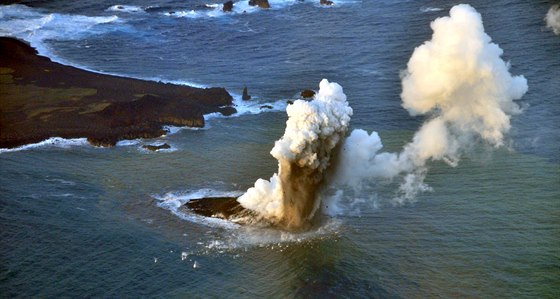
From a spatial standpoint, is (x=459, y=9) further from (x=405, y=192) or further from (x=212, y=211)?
(x=212, y=211)

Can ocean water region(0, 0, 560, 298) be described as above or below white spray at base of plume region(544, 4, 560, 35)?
below

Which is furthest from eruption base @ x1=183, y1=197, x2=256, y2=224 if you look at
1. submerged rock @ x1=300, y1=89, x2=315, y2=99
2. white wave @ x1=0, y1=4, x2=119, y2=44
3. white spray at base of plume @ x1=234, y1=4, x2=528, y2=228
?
white wave @ x1=0, y1=4, x2=119, y2=44

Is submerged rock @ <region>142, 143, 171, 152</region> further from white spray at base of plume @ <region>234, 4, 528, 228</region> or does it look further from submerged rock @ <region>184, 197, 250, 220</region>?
white spray at base of plume @ <region>234, 4, 528, 228</region>

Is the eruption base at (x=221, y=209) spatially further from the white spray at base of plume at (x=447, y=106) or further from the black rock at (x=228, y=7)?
the black rock at (x=228, y=7)

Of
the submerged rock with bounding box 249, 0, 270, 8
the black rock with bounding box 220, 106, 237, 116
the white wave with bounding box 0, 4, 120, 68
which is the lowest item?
the black rock with bounding box 220, 106, 237, 116

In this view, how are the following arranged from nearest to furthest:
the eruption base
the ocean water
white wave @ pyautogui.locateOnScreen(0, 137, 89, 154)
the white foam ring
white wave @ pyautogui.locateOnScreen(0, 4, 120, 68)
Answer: the ocean water → the white foam ring → the eruption base → white wave @ pyautogui.locateOnScreen(0, 137, 89, 154) → white wave @ pyautogui.locateOnScreen(0, 4, 120, 68)

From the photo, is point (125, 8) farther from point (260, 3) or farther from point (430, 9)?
point (430, 9)

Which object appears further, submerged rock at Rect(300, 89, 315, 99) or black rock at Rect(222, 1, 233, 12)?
black rock at Rect(222, 1, 233, 12)
